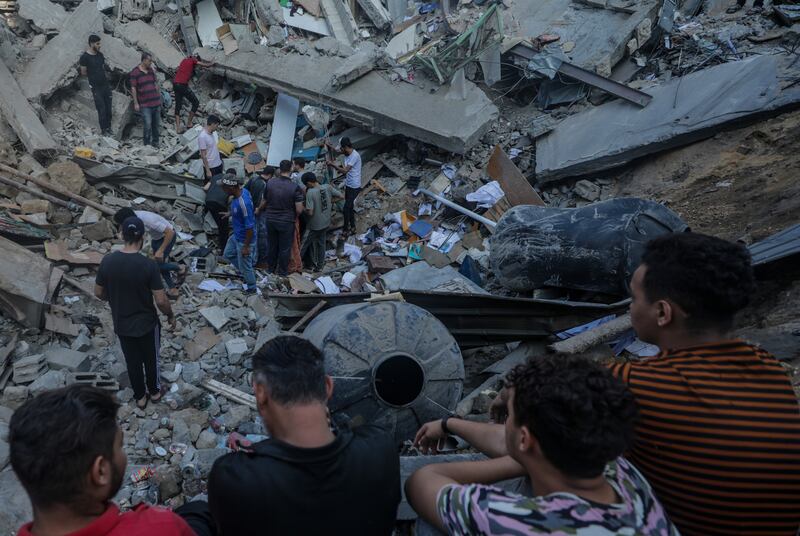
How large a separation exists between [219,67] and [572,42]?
6031mm

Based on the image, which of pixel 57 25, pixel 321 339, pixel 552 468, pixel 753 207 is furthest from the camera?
pixel 57 25

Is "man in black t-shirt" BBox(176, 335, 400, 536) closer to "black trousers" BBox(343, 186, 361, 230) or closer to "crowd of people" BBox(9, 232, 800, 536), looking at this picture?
"crowd of people" BBox(9, 232, 800, 536)

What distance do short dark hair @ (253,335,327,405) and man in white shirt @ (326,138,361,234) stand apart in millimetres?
6883

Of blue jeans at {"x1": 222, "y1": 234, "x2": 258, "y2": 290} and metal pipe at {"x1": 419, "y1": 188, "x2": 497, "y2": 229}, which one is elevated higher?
metal pipe at {"x1": 419, "y1": 188, "x2": 497, "y2": 229}

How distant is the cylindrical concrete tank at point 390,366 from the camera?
359 cm

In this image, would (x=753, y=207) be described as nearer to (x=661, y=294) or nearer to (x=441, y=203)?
(x=441, y=203)

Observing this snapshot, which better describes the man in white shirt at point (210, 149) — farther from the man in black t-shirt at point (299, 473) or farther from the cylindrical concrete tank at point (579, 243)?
the man in black t-shirt at point (299, 473)

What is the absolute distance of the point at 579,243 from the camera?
599 cm

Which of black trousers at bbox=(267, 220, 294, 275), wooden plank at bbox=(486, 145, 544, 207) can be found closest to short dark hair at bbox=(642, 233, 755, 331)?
black trousers at bbox=(267, 220, 294, 275)

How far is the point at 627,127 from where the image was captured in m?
8.57

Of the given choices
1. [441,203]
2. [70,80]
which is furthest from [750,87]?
[70,80]

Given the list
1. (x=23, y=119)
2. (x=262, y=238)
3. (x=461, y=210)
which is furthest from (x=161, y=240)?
(x=461, y=210)

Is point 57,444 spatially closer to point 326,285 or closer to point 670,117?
point 326,285

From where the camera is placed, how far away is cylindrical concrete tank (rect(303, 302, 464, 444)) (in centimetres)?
359
